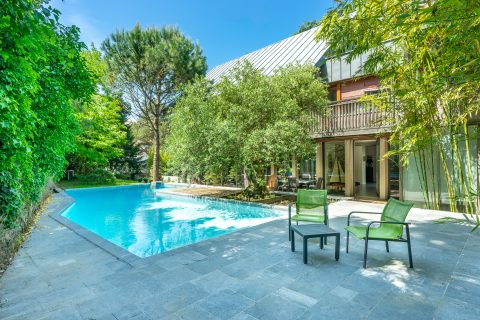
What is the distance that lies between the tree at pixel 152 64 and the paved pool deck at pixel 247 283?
50.3 ft

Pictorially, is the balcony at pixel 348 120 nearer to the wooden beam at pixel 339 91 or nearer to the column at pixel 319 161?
the column at pixel 319 161

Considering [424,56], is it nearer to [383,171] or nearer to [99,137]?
[383,171]

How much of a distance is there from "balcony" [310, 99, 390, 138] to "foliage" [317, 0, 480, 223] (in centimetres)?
190

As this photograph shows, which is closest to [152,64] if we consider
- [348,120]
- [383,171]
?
[348,120]

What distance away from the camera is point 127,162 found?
79.9ft

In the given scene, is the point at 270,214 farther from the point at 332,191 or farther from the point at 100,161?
the point at 100,161

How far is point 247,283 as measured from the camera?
11.4 feet

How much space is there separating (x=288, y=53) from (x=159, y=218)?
12398 mm

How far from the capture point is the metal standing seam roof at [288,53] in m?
14.2

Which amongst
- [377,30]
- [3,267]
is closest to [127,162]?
[3,267]

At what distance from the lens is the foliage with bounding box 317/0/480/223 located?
2192 mm

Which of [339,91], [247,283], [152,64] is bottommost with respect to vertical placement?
[247,283]

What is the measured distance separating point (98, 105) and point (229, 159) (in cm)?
1294

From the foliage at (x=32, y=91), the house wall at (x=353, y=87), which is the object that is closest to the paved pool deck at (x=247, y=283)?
the foliage at (x=32, y=91)
